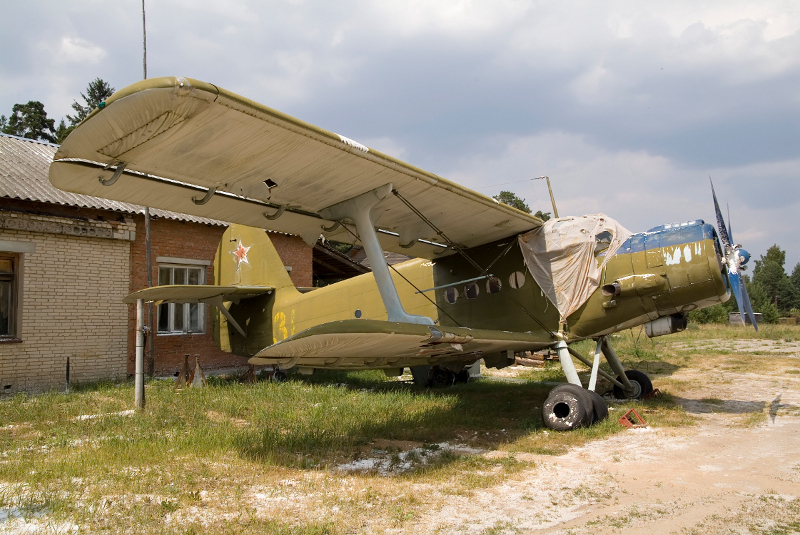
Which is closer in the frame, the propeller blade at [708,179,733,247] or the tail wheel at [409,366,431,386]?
the propeller blade at [708,179,733,247]

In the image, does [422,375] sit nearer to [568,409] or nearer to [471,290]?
[471,290]

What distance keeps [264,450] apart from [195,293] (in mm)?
5126

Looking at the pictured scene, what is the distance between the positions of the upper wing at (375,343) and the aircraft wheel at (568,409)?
77cm

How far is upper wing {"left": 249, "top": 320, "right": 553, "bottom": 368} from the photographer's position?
4598 mm

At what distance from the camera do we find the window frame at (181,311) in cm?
1349

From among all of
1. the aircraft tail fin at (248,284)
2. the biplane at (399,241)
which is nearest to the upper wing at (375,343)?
the biplane at (399,241)

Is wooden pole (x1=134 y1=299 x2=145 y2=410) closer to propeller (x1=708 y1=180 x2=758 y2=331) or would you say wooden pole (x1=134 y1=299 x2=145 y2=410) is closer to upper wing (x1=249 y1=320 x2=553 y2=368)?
upper wing (x1=249 y1=320 x2=553 y2=368)

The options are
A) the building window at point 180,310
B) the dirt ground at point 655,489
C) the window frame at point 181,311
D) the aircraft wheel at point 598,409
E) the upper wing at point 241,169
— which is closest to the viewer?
the dirt ground at point 655,489

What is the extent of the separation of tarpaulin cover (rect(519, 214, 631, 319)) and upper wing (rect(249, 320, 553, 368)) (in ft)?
2.41

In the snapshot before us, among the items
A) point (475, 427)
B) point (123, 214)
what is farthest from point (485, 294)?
point (123, 214)

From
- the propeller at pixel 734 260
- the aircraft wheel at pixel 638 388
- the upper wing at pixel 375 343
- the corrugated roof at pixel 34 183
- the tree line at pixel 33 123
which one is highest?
the tree line at pixel 33 123

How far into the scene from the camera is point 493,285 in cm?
820

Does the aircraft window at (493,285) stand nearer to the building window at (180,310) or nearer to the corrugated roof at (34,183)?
the corrugated roof at (34,183)

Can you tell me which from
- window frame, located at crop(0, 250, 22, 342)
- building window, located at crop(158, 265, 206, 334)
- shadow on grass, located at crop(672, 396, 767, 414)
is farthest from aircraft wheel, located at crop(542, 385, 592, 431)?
window frame, located at crop(0, 250, 22, 342)
